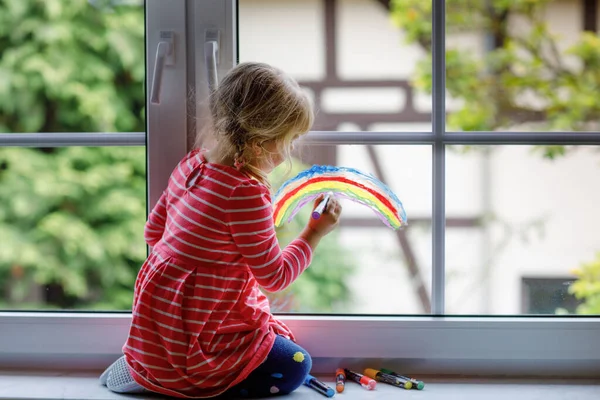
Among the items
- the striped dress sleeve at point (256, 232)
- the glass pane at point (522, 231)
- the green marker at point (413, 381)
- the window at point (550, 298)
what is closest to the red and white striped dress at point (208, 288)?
the striped dress sleeve at point (256, 232)

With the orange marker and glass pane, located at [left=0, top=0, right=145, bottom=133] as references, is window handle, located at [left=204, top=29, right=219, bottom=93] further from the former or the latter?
the orange marker

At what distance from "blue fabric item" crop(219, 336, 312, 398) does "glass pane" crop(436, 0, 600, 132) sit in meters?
0.50

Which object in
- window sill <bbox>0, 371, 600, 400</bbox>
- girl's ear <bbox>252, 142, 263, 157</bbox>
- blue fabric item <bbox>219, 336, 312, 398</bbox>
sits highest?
girl's ear <bbox>252, 142, 263, 157</bbox>

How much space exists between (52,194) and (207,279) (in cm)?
51

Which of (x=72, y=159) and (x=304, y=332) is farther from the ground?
(x=72, y=159)

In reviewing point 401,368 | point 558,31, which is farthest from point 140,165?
point 558,31

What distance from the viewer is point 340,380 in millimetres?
996

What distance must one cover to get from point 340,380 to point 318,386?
0.04 meters

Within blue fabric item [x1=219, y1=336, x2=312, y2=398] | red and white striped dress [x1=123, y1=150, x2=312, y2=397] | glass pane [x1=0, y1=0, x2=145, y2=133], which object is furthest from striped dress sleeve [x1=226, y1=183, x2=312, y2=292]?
glass pane [x1=0, y1=0, x2=145, y2=133]

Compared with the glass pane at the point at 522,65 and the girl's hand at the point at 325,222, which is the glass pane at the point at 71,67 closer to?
the girl's hand at the point at 325,222

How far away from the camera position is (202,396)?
924mm

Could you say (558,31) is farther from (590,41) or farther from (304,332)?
(304,332)

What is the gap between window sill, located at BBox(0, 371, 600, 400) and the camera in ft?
3.14

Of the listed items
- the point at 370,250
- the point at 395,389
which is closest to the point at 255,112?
the point at 370,250
